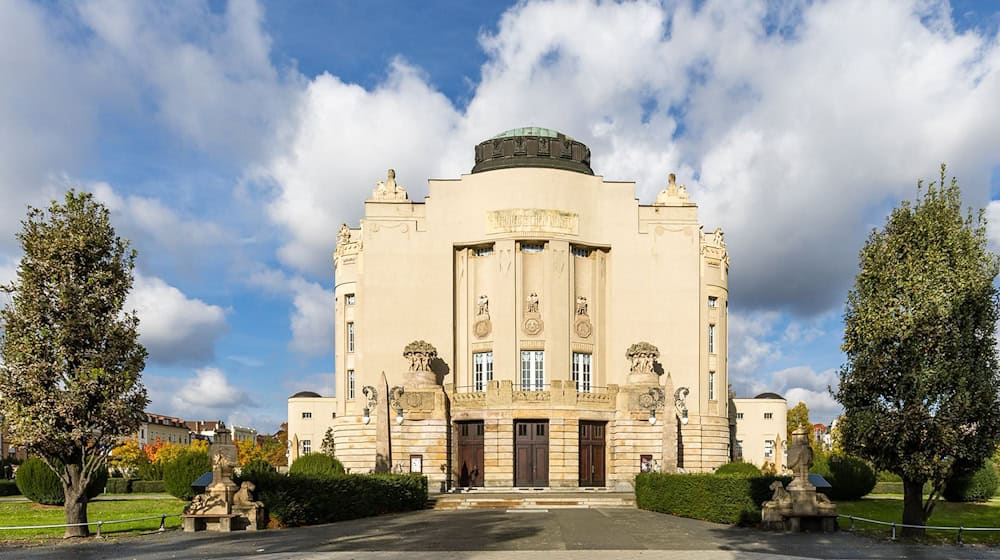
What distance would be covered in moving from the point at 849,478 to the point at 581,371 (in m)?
14.9

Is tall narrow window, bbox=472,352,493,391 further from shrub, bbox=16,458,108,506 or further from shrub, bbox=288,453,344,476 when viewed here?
shrub, bbox=16,458,108,506

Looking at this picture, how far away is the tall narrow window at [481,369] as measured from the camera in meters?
47.8

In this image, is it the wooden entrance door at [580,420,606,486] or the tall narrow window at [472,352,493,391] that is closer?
the wooden entrance door at [580,420,606,486]

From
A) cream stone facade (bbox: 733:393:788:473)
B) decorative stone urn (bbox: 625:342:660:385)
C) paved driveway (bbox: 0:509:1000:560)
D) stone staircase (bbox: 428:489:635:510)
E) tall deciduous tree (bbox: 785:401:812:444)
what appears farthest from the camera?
tall deciduous tree (bbox: 785:401:812:444)

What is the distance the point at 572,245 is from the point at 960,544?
96.3ft

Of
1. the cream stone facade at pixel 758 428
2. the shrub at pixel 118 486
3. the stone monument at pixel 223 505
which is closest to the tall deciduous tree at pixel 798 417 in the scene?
the cream stone facade at pixel 758 428

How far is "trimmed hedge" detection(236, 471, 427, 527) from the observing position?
81.4 ft

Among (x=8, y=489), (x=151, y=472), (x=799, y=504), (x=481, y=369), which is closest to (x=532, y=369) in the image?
(x=481, y=369)

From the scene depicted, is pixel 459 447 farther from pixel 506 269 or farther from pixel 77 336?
pixel 77 336

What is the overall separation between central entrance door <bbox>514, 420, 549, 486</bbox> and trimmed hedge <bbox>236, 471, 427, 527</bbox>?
1228 centimetres

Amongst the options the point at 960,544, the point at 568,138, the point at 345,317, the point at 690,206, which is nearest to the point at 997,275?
the point at 960,544

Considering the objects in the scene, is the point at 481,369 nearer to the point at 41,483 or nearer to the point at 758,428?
the point at 41,483

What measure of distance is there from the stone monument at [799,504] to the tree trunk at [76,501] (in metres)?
18.2

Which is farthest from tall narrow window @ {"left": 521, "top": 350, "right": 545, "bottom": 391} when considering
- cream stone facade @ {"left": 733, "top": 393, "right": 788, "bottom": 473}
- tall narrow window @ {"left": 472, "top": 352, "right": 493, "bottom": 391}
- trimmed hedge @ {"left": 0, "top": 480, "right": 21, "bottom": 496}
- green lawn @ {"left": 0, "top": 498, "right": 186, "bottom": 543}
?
trimmed hedge @ {"left": 0, "top": 480, "right": 21, "bottom": 496}
